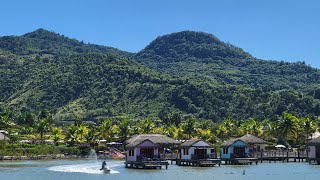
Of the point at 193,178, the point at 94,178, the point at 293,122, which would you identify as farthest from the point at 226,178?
the point at 293,122

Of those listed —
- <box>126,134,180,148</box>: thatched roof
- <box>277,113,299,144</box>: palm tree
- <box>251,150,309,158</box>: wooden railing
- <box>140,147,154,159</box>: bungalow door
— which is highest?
<box>277,113,299,144</box>: palm tree

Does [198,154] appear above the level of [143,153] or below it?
below

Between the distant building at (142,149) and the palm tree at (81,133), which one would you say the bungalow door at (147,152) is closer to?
the distant building at (142,149)

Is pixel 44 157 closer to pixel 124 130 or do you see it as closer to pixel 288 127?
pixel 124 130

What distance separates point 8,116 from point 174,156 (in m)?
76.9

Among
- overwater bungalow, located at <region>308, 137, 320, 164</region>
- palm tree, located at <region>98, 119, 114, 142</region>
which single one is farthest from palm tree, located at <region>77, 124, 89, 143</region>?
overwater bungalow, located at <region>308, 137, 320, 164</region>

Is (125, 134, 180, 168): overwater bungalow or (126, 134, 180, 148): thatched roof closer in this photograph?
(125, 134, 180, 168): overwater bungalow

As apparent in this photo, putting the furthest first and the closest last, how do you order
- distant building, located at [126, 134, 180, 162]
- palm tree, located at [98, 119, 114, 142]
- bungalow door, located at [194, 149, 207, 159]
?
palm tree, located at [98, 119, 114, 142], bungalow door, located at [194, 149, 207, 159], distant building, located at [126, 134, 180, 162]

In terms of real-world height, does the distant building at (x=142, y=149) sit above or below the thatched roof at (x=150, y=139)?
below

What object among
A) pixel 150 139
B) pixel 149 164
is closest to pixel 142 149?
pixel 150 139

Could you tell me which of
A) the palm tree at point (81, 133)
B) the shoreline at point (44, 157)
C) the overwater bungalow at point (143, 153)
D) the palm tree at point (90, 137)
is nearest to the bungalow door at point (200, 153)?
the overwater bungalow at point (143, 153)

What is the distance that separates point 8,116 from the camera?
156 metres

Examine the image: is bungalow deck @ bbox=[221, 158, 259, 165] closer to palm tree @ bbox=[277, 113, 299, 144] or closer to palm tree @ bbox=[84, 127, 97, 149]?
palm tree @ bbox=[277, 113, 299, 144]

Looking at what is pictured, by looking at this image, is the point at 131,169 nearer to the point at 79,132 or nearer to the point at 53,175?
the point at 53,175
